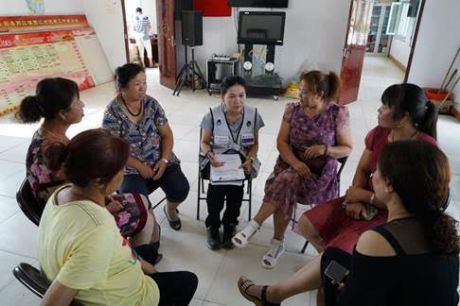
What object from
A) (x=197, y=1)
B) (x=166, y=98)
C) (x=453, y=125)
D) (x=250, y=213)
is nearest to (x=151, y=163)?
(x=250, y=213)

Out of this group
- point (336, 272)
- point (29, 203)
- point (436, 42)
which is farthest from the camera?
point (436, 42)

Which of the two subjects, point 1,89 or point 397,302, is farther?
point 1,89

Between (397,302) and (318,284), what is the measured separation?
49 cm

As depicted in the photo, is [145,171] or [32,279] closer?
[32,279]

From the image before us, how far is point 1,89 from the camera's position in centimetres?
459

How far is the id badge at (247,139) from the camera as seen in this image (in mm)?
2129

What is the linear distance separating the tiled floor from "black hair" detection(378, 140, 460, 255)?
101cm

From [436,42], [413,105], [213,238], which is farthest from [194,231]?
[436,42]

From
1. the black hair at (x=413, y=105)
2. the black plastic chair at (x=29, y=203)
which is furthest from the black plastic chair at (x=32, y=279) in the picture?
the black hair at (x=413, y=105)

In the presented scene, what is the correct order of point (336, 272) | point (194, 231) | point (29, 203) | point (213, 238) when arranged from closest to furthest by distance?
point (336, 272) < point (29, 203) < point (213, 238) < point (194, 231)

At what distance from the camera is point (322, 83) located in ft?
6.09

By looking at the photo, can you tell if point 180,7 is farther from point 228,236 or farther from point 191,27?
point 228,236

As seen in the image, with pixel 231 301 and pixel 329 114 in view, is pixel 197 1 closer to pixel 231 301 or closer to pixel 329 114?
pixel 329 114

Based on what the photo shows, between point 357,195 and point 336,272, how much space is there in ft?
1.79
